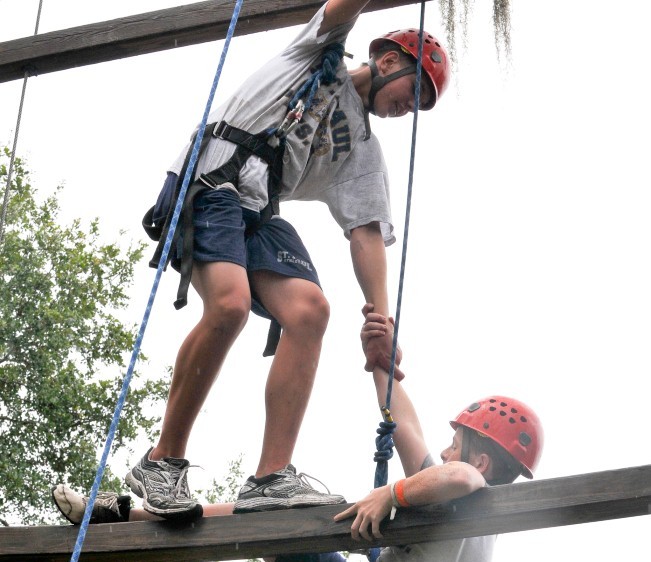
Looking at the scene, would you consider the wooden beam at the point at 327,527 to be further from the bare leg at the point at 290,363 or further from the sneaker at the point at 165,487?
the bare leg at the point at 290,363

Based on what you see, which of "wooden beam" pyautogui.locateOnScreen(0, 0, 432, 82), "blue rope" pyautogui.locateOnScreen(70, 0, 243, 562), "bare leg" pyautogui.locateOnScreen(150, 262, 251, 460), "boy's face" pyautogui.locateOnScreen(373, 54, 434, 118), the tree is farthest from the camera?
the tree

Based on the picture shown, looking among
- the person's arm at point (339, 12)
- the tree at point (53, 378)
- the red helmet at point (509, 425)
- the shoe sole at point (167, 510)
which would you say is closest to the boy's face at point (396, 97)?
the person's arm at point (339, 12)

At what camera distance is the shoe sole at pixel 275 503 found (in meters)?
2.82

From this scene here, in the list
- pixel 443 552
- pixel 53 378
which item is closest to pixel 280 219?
pixel 443 552

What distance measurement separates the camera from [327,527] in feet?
9.05

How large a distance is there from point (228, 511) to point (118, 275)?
29.9ft

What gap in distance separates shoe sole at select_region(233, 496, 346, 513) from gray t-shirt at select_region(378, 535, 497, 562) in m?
0.22

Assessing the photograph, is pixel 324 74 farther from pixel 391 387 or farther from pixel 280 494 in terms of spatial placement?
pixel 280 494

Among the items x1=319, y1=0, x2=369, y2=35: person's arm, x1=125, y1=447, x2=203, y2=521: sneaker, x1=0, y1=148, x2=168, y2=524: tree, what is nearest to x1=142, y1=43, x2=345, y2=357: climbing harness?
x1=319, y1=0, x2=369, y2=35: person's arm

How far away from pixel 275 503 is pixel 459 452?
675mm

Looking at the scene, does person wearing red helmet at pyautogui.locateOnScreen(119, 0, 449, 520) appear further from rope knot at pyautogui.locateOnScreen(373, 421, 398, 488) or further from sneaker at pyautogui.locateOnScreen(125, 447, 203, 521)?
rope knot at pyautogui.locateOnScreen(373, 421, 398, 488)

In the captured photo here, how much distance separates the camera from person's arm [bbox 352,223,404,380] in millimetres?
3451

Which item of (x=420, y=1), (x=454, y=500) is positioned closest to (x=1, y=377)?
(x=420, y=1)

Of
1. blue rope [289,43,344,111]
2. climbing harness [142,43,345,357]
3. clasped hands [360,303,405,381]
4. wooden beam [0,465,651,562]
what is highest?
blue rope [289,43,344,111]
